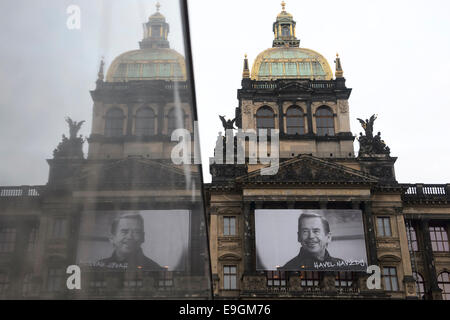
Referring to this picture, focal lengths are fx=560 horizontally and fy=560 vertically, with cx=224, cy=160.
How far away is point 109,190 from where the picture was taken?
1.28 meters

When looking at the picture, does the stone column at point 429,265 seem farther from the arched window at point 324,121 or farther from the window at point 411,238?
the arched window at point 324,121

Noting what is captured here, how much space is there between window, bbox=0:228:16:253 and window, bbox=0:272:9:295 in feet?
0.14

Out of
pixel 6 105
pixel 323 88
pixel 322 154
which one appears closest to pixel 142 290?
pixel 6 105

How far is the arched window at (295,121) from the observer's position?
141 feet

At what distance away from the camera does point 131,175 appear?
57.3 inches

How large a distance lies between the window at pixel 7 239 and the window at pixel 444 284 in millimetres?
41573

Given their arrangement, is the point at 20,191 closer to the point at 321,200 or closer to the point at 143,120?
the point at 143,120

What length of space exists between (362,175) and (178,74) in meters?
37.4

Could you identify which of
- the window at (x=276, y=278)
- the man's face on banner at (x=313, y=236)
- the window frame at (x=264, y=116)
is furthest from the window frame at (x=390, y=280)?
the window frame at (x=264, y=116)

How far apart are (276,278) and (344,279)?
444 cm

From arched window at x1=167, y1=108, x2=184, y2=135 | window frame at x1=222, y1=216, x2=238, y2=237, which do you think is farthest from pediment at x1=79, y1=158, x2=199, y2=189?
window frame at x1=222, y1=216, x2=238, y2=237

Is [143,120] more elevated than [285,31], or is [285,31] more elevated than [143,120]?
[285,31]

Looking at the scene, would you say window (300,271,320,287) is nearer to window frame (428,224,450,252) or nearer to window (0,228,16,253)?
window frame (428,224,450,252)

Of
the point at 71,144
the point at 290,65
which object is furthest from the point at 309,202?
the point at 71,144
